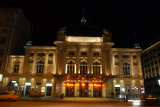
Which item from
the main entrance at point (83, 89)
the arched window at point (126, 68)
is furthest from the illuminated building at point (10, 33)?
the arched window at point (126, 68)

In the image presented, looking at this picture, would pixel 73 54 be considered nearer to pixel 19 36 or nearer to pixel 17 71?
pixel 17 71

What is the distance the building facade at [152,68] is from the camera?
45075mm

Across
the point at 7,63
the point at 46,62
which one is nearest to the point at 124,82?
the point at 46,62

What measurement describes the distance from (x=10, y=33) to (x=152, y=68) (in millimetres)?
47166

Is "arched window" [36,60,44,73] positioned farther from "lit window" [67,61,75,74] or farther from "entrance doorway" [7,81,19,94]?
"lit window" [67,61,75,74]

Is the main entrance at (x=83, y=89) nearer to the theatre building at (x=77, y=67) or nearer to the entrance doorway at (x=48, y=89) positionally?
the theatre building at (x=77, y=67)

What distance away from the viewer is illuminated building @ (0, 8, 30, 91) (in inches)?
1548

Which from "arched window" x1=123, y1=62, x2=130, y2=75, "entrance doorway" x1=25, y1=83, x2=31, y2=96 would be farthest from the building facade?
"entrance doorway" x1=25, y1=83, x2=31, y2=96

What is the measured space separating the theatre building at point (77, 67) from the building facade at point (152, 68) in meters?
9.92

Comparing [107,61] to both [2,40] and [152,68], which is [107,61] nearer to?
[152,68]

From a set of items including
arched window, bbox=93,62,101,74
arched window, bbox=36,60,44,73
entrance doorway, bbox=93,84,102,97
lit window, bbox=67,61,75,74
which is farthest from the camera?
arched window, bbox=36,60,44,73

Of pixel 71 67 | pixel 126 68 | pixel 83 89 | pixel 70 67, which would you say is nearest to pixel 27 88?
pixel 70 67

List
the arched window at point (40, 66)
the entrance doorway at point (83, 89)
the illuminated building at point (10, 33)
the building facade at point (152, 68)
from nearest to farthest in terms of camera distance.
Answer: the entrance doorway at point (83, 89) < the arched window at point (40, 66) < the illuminated building at point (10, 33) < the building facade at point (152, 68)

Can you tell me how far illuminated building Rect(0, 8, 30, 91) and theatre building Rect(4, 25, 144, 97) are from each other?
198 centimetres
